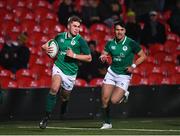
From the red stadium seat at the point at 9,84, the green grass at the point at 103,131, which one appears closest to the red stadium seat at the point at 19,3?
the red stadium seat at the point at 9,84

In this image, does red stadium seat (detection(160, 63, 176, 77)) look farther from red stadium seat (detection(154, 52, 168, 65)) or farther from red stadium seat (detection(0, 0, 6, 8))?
red stadium seat (detection(0, 0, 6, 8))

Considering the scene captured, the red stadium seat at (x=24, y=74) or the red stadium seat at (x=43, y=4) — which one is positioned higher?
the red stadium seat at (x=43, y=4)

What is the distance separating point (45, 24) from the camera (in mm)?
20969

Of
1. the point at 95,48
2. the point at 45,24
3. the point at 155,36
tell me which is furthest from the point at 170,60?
the point at 45,24

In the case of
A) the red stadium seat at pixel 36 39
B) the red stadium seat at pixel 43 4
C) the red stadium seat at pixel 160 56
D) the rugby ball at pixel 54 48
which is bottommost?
the red stadium seat at pixel 160 56

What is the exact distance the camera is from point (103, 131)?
44.3ft

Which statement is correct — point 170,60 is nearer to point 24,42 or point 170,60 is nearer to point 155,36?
point 155,36

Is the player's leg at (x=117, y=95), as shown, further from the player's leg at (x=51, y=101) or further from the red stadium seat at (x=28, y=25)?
the red stadium seat at (x=28, y=25)

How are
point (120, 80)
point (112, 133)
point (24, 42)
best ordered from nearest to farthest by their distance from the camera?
point (112, 133) < point (120, 80) < point (24, 42)

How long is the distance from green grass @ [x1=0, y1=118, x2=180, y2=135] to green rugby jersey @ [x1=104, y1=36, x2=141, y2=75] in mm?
1249

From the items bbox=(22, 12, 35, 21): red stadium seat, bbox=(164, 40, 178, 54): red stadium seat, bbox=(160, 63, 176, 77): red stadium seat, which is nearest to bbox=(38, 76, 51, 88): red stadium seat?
bbox=(22, 12, 35, 21): red stadium seat

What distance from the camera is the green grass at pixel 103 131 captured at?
1313 cm

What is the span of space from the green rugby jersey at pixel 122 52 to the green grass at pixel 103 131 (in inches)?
49.2

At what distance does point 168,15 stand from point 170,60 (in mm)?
2696
